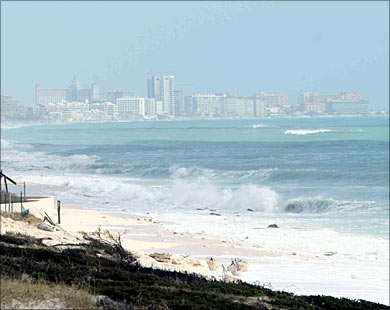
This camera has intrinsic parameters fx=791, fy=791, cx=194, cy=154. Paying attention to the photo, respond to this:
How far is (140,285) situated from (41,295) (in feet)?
5.14

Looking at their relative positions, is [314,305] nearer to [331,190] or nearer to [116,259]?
[116,259]

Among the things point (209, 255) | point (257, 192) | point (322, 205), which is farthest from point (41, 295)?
point (257, 192)

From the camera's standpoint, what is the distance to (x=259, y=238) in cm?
2164

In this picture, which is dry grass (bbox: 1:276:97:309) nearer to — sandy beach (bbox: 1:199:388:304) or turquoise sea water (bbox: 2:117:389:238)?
sandy beach (bbox: 1:199:388:304)

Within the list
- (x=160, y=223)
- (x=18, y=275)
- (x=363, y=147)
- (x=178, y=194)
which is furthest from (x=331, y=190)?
(x=363, y=147)

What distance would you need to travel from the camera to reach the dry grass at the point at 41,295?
7156 mm

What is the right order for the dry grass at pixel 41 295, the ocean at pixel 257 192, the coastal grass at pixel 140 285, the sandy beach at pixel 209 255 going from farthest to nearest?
the ocean at pixel 257 192 < the sandy beach at pixel 209 255 < the coastal grass at pixel 140 285 < the dry grass at pixel 41 295

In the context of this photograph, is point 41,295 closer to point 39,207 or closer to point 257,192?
point 39,207

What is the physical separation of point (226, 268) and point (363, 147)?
61.3 m

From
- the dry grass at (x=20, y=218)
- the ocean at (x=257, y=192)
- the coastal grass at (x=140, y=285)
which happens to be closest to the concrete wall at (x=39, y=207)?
the dry grass at (x=20, y=218)

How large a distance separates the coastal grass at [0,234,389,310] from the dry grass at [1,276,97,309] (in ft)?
0.99

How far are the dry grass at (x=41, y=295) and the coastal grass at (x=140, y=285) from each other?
30 centimetres

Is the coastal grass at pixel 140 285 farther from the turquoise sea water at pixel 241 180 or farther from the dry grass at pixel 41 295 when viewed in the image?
the turquoise sea water at pixel 241 180

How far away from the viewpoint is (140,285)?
866 cm
